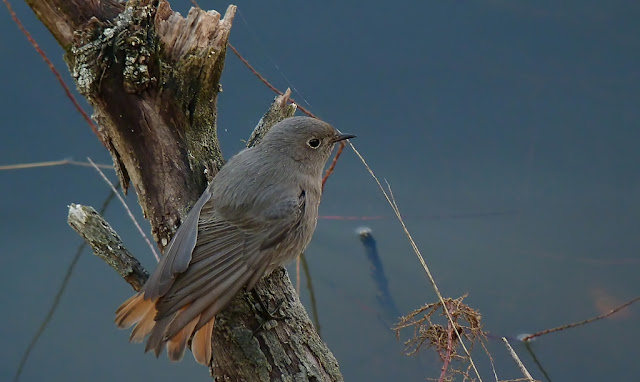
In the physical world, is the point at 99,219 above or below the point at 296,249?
below

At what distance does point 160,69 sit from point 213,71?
0.22 m

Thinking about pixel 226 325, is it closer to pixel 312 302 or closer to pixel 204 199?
pixel 204 199

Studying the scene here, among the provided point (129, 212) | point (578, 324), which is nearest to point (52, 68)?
point (129, 212)

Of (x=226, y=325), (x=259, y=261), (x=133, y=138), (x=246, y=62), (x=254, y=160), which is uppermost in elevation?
(x=246, y=62)

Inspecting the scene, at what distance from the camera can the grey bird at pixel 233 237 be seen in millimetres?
2537

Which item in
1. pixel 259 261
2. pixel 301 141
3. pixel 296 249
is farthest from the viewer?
pixel 301 141

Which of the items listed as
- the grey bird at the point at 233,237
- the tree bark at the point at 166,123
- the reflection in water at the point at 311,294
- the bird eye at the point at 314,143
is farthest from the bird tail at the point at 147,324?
the reflection in water at the point at 311,294

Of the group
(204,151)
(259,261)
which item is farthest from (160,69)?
(259,261)

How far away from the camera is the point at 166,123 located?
2.90 meters

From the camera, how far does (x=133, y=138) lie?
9.40ft

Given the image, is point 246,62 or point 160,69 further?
point 246,62

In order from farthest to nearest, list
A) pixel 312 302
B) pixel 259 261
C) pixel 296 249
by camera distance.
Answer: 1. pixel 312 302
2. pixel 296 249
3. pixel 259 261

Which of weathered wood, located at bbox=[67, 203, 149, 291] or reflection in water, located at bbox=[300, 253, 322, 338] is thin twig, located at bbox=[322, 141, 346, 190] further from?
weathered wood, located at bbox=[67, 203, 149, 291]

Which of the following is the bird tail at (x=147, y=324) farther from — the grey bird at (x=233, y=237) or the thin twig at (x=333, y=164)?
the thin twig at (x=333, y=164)
